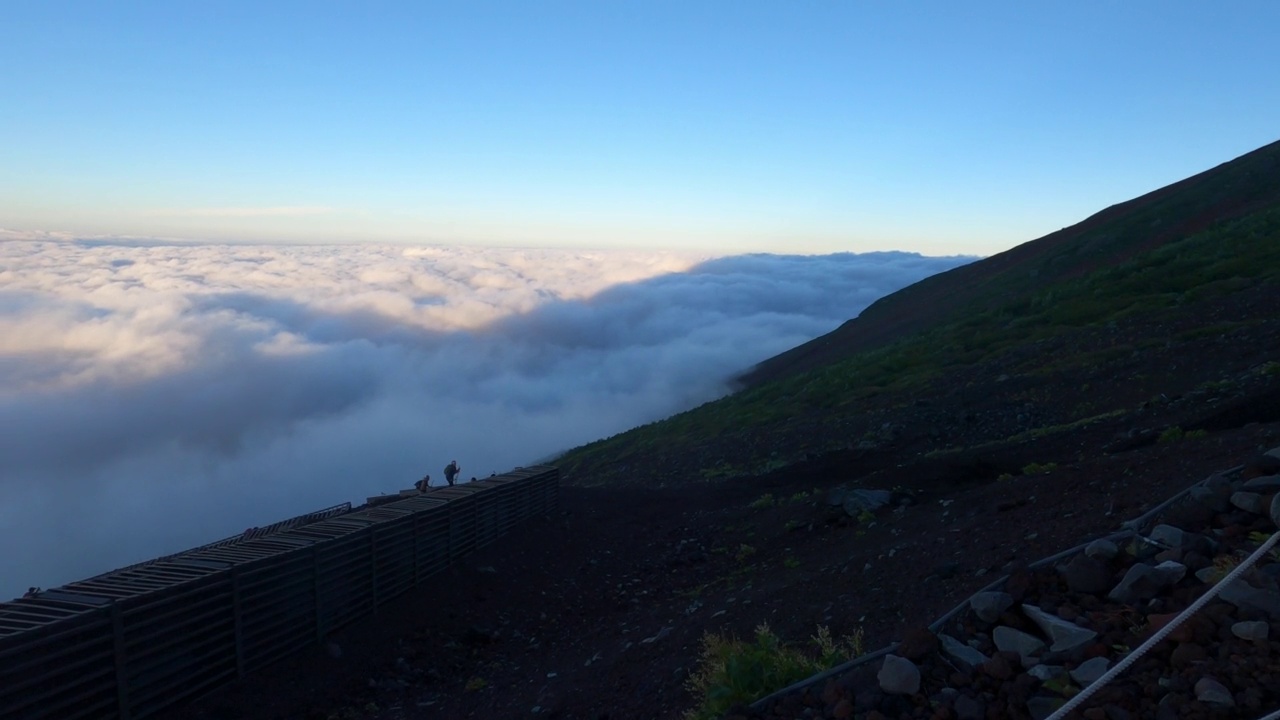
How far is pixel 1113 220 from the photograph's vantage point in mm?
58875

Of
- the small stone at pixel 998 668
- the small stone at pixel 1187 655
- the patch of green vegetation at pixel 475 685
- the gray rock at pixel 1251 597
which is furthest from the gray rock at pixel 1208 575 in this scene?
the patch of green vegetation at pixel 475 685

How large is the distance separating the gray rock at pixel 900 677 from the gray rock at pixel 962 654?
27 centimetres

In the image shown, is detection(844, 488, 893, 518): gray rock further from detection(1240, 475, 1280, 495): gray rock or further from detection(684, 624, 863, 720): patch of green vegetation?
detection(1240, 475, 1280, 495): gray rock

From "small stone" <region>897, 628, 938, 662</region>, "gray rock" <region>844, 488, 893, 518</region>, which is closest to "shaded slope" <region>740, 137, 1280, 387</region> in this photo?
"gray rock" <region>844, 488, 893, 518</region>

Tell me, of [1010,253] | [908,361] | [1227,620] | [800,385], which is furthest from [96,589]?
[1010,253]

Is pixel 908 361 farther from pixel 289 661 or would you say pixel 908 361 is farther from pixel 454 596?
pixel 289 661

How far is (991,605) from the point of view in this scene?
17.7 feet

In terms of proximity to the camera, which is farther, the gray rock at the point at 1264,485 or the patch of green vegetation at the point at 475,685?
the patch of green vegetation at the point at 475,685

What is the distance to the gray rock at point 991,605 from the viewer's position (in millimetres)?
5375

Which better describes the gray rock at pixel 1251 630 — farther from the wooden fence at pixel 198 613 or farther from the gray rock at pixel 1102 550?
the wooden fence at pixel 198 613

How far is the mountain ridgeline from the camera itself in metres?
19.2

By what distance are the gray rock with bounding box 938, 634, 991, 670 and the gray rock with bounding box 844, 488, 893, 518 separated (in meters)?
7.76

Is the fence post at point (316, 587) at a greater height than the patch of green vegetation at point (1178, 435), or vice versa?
the patch of green vegetation at point (1178, 435)

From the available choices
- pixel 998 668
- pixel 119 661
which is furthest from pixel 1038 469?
pixel 119 661
